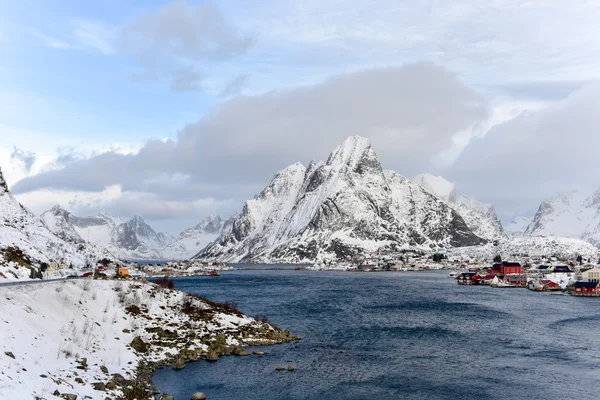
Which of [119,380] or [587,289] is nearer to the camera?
[119,380]

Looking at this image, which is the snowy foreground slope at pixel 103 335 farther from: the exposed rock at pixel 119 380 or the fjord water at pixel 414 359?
the fjord water at pixel 414 359

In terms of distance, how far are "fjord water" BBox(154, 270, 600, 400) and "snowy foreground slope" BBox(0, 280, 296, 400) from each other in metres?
4.15

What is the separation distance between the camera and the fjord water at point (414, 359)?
41.8 m

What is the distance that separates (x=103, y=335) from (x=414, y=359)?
107ft

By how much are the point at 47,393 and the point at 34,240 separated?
118193 millimetres

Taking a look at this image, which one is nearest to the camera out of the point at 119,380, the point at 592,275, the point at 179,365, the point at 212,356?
the point at 119,380

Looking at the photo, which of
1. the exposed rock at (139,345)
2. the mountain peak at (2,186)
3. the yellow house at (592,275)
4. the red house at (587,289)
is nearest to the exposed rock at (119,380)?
the exposed rock at (139,345)

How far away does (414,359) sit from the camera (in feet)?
176

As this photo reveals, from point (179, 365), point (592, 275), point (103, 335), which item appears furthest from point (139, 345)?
point (592, 275)

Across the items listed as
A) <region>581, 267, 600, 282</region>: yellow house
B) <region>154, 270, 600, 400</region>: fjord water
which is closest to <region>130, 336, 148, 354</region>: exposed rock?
<region>154, 270, 600, 400</region>: fjord water

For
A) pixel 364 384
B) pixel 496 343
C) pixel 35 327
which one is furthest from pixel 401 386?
pixel 35 327

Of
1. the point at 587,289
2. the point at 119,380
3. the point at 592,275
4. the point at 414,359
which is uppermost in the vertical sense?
the point at 592,275

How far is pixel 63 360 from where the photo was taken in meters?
37.8

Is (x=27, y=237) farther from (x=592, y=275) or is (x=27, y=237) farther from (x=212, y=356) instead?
(x=592, y=275)
